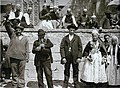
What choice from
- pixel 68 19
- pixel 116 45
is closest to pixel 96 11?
pixel 68 19

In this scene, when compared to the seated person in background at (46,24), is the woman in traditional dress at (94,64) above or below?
below

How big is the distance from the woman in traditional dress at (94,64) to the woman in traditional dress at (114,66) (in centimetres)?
19

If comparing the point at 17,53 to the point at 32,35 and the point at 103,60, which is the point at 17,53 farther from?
the point at 32,35

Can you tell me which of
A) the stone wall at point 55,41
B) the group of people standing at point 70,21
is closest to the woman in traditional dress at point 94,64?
the stone wall at point 55,41

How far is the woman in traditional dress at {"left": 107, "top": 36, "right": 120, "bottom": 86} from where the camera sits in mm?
6793

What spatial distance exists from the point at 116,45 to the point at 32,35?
2.35 m

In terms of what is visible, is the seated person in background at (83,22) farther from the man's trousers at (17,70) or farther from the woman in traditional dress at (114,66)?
the man's trousers at (17,70)

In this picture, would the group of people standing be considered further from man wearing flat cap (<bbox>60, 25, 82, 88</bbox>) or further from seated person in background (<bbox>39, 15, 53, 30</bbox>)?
man wearing flat cap (<bbox>60, 25, 82, 88</bbox>)

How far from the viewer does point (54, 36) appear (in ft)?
28.1

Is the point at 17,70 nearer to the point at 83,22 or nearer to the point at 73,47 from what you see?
the point at 73,47

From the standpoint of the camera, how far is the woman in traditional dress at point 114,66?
22.3 feet

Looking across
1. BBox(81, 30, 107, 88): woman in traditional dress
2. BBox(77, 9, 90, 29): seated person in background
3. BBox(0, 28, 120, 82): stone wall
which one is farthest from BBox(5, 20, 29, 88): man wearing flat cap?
BBox(77, 9, 90, 29): seated person in background

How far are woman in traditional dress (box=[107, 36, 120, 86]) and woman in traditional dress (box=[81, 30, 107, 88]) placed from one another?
193mm

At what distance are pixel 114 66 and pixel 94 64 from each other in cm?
48
